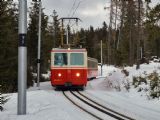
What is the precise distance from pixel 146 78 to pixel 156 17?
8.98 metres

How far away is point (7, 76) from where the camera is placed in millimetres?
45938

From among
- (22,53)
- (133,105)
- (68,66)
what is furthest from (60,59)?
(22,53)

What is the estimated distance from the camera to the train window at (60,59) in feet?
102

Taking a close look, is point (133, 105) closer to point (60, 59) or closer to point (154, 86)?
point (154, 86)

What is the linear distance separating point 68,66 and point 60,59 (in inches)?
27.7

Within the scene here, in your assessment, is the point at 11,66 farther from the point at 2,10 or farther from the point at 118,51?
the point at 118,51

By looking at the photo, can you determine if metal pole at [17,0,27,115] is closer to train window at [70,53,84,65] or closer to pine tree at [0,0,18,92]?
train window at [70,53,84,65]

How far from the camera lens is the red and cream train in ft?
102

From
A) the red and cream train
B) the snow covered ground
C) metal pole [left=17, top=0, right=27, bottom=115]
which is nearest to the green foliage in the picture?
the snow covered ground

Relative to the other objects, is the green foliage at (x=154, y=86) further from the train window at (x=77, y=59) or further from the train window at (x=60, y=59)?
the train window at (x=60, y=59)

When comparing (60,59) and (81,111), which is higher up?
(60,59)

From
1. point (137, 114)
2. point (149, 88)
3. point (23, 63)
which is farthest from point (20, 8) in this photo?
point (149, 88)

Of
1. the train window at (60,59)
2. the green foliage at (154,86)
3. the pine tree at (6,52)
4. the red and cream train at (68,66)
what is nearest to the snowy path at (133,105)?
the green foliage at (154,86)

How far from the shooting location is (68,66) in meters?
31.0
